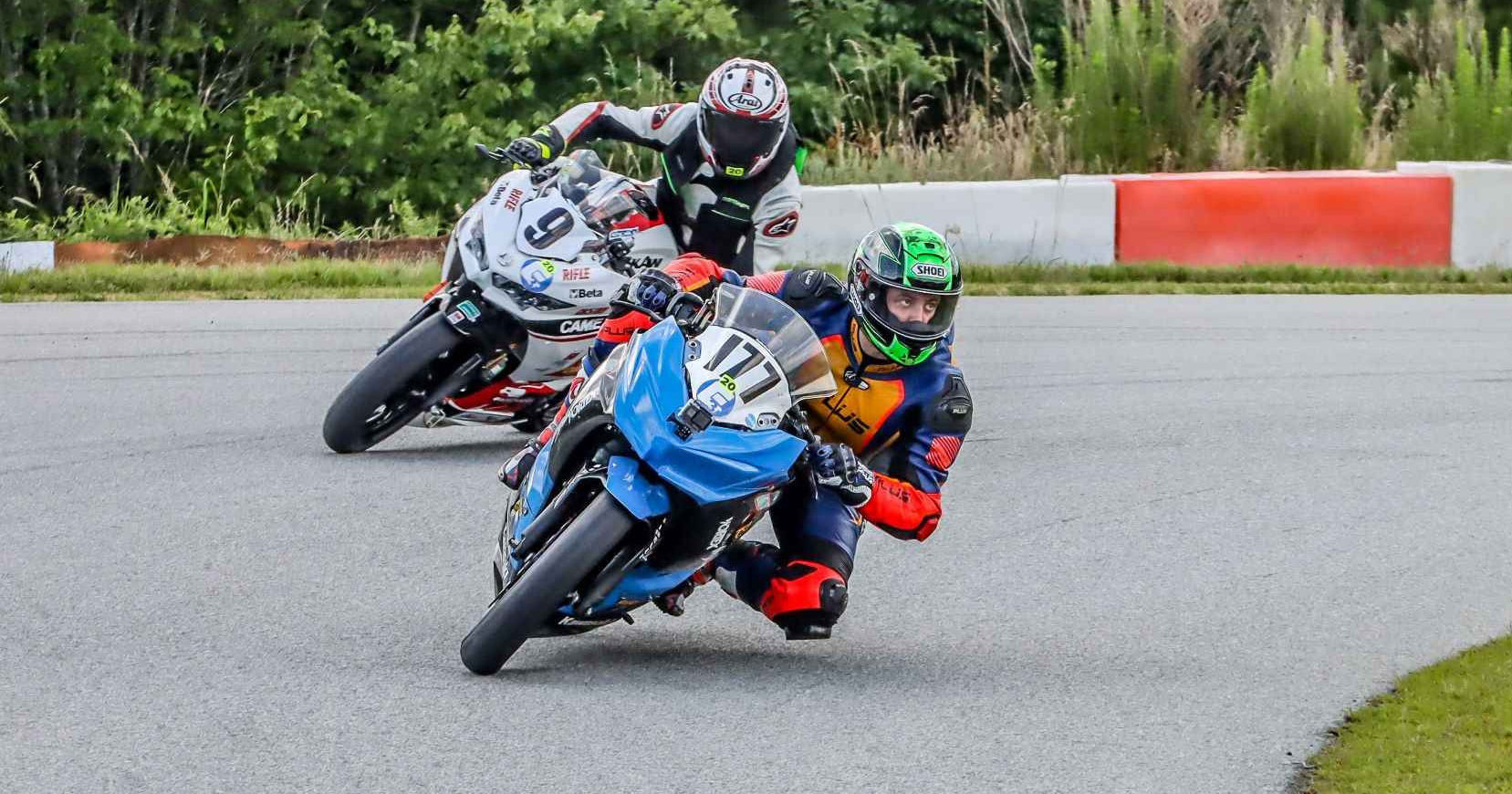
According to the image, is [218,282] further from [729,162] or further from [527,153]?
[527,153]

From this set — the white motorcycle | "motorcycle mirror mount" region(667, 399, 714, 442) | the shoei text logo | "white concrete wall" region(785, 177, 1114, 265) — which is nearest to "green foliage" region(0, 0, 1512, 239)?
"white concrete wall" region(785, 177, 1114, 265)

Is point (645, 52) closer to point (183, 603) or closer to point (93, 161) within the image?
point (93, 161)

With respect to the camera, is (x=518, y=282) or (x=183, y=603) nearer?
(x=183, y=603)

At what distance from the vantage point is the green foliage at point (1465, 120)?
56.1 ft

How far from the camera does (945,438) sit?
6.52 meters

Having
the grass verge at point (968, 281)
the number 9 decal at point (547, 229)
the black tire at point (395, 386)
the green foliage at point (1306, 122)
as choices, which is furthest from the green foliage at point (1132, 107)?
the black tire at point (395, 386)

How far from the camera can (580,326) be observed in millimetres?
9094

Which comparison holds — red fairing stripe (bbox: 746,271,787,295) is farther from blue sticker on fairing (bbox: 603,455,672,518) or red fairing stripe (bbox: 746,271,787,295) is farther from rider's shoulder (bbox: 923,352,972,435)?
blue sticker on fairing (bbox: 603,455,672,518)

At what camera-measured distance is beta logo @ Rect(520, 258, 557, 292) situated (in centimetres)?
895

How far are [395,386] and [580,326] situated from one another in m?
0.82

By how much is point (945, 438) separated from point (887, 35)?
694 inches

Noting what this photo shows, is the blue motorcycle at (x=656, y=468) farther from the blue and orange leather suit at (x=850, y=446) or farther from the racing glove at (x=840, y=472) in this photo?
the blue and orange leather suit at (x=850, y=446)

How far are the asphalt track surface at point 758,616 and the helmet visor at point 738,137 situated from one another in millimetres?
1681

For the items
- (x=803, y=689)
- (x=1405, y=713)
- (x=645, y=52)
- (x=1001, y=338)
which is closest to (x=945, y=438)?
(x=803, y=689)
